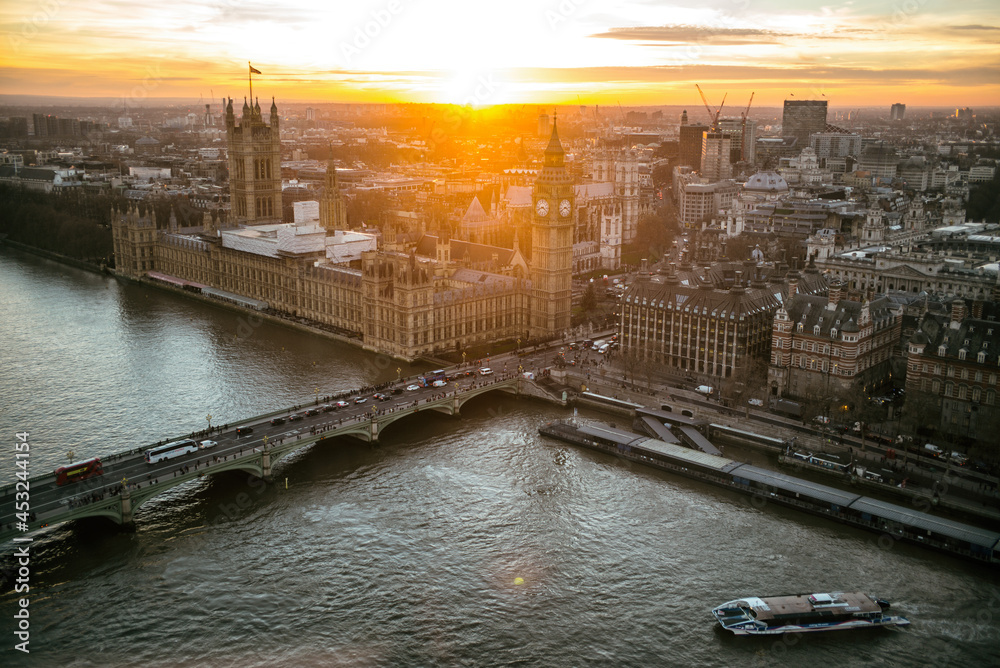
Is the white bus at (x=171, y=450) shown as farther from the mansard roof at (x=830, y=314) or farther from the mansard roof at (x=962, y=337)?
the mansard roof at (x=962, y=337)

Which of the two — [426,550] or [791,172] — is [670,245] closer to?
[791,172]

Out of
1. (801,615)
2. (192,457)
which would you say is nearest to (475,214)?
(192,457)

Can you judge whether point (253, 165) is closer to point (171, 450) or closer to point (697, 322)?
point (697, 322)

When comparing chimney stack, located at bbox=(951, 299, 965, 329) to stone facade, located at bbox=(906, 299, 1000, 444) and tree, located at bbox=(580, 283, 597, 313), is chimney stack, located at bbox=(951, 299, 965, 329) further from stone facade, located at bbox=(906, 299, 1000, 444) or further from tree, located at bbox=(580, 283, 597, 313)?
tree, located at bbox=(580, 283, 597, 313)

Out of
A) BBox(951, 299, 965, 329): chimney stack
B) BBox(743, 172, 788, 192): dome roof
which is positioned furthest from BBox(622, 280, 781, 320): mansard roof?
BBox(743, 172, 788, 192): dome roof

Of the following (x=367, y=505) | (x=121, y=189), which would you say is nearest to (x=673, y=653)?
(x=367, y=505)
